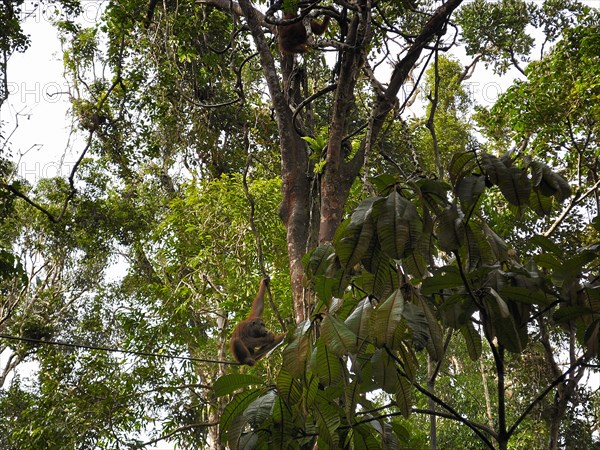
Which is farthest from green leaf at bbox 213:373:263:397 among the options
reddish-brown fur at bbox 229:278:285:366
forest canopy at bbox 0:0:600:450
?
reddish-brown fur at bbox 229:278:285:366

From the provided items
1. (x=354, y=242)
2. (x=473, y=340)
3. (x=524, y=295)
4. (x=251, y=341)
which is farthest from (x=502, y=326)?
(x=251, y=341)

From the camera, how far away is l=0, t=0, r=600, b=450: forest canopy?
175 centimetres

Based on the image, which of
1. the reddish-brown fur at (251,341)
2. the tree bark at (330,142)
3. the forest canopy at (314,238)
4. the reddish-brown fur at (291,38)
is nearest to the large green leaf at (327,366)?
the forest canopy at (314,238)

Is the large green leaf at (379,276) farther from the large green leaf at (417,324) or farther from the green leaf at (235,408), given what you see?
the green leaf at (235,408)

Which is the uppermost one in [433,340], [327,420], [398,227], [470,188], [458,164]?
[458,164]

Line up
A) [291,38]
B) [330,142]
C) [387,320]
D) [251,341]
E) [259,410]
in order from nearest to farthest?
[387,320] < [259,410] < [330,142] < [291,38] < [251,341]

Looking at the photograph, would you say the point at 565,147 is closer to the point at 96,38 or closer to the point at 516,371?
the point at 516,371

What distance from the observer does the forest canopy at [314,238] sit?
1.75 m

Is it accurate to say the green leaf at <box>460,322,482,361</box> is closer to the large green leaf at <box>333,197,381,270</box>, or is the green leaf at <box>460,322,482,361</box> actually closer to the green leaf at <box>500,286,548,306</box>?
the green leaf at <box>500,286,548,306</box>

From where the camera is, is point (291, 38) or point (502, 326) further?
point (291, 38)

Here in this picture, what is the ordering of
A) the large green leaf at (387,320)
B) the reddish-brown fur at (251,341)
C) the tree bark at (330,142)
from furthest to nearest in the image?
the reddish-brown fur at (251,341) → the tree bark at (330,142) → the large green leaf at (387,320)

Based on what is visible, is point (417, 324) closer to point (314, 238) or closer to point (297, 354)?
point (297, 354)

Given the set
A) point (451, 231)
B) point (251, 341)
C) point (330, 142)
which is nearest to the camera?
point (451, 231)

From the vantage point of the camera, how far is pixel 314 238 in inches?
140
